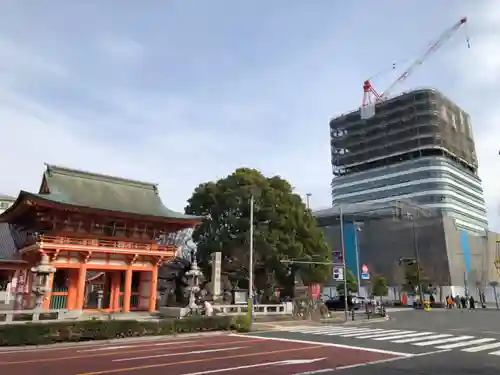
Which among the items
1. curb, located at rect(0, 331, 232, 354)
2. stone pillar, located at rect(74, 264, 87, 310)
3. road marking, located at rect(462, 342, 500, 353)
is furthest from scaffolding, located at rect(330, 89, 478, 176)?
curb, located at rect(0, 331, 232, 354)

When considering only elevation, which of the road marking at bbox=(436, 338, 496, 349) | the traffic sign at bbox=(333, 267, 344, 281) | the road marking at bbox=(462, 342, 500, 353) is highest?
the traffic sign at bbox=(333, 267, 344, 281)

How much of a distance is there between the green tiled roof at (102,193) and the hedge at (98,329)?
1300 cm

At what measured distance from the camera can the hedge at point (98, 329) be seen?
1582 centimetres

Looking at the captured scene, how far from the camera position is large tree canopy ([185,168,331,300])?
36.9 meters

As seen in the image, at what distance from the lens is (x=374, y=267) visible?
81.6m

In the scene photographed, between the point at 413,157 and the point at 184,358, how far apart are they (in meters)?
131

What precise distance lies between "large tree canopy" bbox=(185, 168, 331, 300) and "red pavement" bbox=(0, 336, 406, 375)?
19202 millimetres

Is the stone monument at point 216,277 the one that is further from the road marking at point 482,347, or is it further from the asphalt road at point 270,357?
the road marking at point 482,347

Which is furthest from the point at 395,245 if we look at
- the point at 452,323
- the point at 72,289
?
the point at 72,289

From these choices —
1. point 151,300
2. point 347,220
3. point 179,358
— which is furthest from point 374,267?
point 179,358

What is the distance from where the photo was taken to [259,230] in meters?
36.9

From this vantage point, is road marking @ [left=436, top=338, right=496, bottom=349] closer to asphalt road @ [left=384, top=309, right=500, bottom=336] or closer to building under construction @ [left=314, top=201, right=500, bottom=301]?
asphalt road @ [left=384, top=309, right=500, bottom=336]

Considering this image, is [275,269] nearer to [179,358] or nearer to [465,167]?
[179,358]

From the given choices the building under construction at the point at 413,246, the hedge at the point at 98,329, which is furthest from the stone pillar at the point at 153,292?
the building under construction at the point at 413,246
